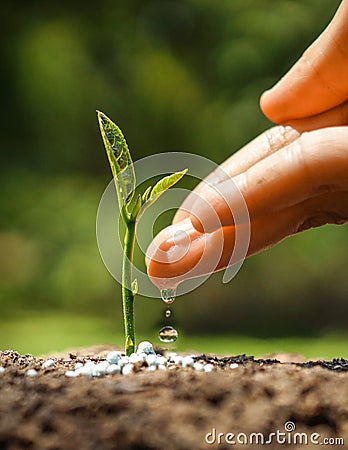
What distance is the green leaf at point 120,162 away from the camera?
0.71 m

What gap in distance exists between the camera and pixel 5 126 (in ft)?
8.45

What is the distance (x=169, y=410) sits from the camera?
44 centimetres

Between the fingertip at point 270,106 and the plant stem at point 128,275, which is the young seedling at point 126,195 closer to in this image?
the plant stem at point 128,275

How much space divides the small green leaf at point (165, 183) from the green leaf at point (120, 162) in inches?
1.3

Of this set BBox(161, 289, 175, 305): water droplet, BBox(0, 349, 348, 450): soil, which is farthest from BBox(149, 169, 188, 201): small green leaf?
BBox(0, 349, 348, 450): soil

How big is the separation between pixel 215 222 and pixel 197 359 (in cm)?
18

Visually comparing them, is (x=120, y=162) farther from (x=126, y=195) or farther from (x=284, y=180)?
(x=284, y=180)

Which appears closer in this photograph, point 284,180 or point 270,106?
point 284,180

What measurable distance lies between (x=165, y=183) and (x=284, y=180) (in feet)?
0.44

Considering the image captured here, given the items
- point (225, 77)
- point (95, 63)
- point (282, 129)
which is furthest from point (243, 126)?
point (282, 129)

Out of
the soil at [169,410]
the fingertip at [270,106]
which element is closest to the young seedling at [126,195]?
the soil at [169,410]

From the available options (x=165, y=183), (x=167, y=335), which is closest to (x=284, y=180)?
(x=165, y=183)

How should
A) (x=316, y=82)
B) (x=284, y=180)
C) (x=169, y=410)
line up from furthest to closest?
(x=316, y=82) → (x=284, y=180) → (x=169, y=410)

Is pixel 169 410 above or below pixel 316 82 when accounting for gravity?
below
